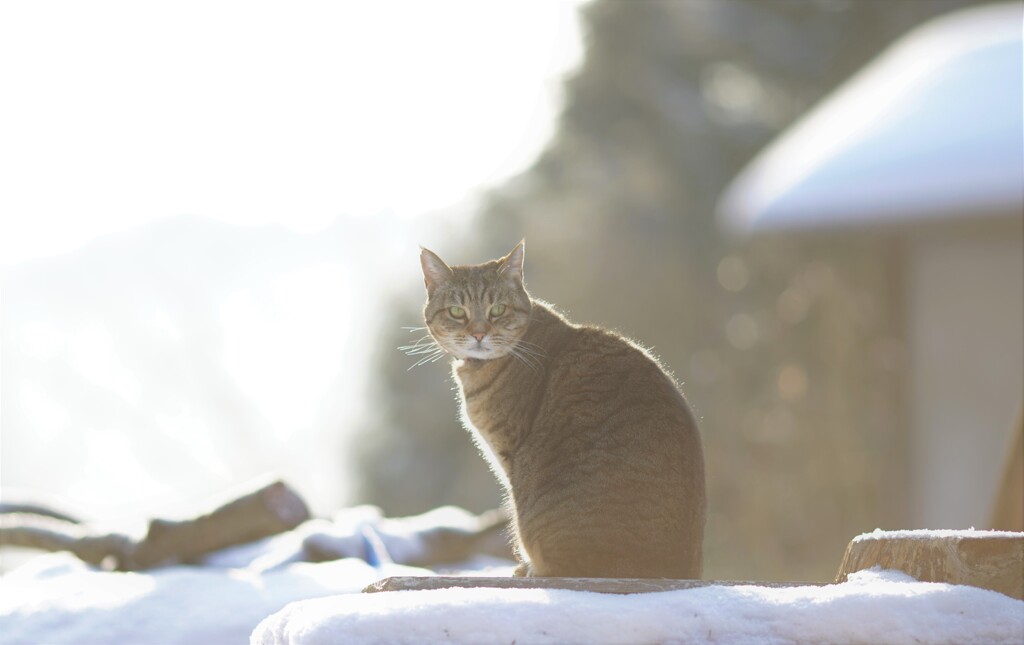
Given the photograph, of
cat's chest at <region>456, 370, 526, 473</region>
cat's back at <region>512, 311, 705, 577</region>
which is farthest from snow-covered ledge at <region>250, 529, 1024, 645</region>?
cat's chest at <region>456, 370, 526, 473</region>

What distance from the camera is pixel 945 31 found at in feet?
18.9

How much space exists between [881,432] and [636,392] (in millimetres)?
4477

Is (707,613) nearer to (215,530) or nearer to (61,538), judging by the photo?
(215,530)

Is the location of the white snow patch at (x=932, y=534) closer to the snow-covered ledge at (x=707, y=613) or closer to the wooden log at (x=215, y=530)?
the snow-covered ledge at (x=707, y=613)

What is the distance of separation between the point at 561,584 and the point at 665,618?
0.75 feet

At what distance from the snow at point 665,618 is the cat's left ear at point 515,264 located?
1.10 meters

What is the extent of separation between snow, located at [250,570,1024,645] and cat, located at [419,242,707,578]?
507mm

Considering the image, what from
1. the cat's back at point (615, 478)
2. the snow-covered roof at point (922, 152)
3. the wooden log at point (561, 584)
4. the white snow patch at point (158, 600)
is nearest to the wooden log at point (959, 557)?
the wooden log at point (561, 584)

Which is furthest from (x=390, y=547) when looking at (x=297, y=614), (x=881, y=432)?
(x=881, y=432)

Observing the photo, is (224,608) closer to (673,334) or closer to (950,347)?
(950,347)

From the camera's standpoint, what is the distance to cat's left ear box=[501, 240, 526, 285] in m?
2.17

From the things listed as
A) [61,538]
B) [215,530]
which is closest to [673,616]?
[215,530]

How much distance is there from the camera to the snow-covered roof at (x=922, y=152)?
4.13 meters

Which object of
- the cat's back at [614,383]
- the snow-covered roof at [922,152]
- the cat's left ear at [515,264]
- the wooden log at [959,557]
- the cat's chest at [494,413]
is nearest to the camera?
the wooden log at [959,557]
